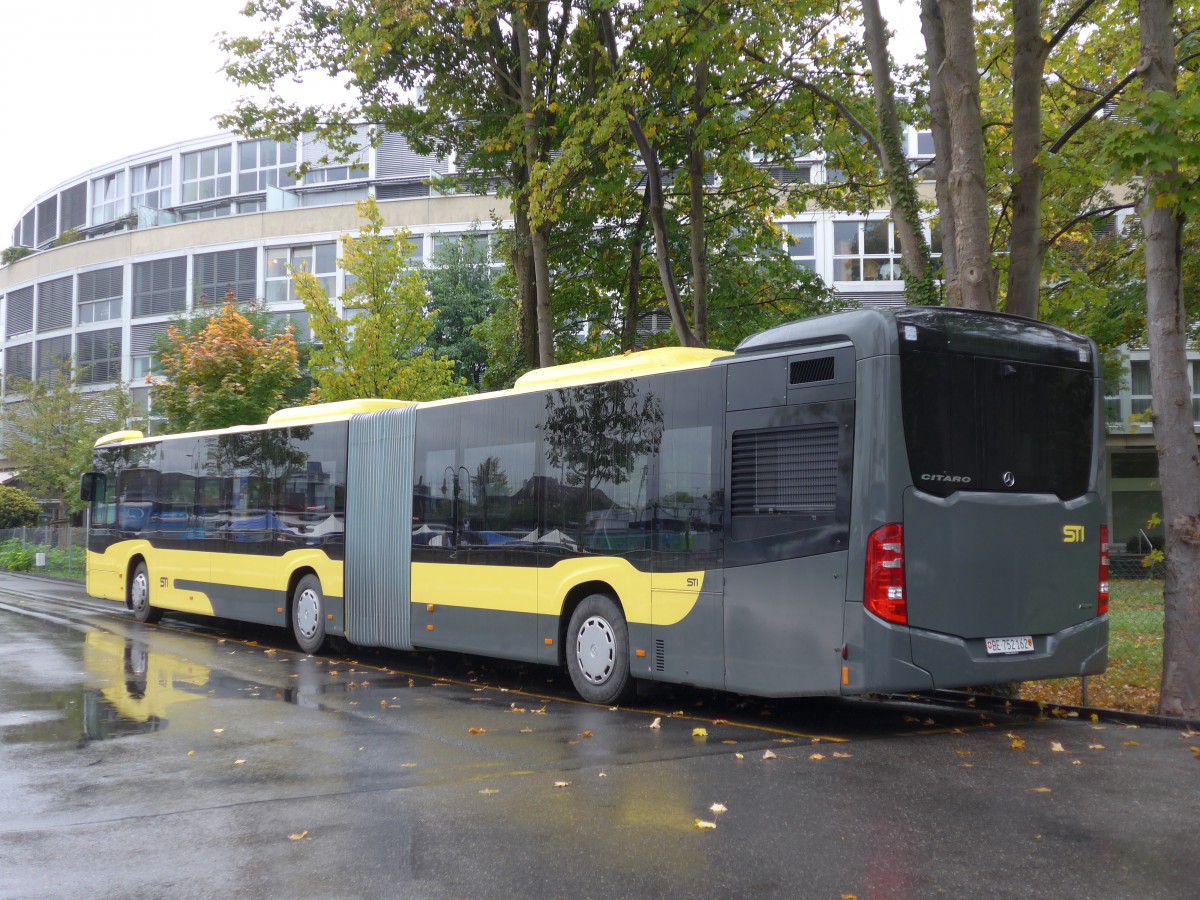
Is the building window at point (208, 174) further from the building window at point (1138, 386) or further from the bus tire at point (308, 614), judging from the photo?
the bus tire at point (308, 614)

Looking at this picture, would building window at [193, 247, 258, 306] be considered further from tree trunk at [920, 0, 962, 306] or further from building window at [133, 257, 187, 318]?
tree trunk at [920, 0, 962, 306]

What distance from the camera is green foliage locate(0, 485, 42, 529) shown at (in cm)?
4547

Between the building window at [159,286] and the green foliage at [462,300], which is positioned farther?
the building window at [159,286]

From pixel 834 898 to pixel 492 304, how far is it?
37800mm

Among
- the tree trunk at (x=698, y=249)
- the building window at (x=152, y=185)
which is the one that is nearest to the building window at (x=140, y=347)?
the building window at (x=152, y=185)

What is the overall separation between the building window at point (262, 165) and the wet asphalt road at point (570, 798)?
45.0 m

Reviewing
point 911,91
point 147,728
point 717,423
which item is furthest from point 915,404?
point 911,91

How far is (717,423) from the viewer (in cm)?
1027

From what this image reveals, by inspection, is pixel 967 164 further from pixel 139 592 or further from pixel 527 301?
pixel 139 592

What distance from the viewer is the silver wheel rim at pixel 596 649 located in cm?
1130

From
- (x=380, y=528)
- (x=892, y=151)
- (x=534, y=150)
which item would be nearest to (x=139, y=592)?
(x=380, y=528)

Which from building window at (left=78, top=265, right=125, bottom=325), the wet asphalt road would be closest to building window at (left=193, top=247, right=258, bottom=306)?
building window at (left=78, top=265, right=125, bottom=325)

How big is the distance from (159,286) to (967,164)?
47254 mm

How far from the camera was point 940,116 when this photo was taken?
12.2 metres
